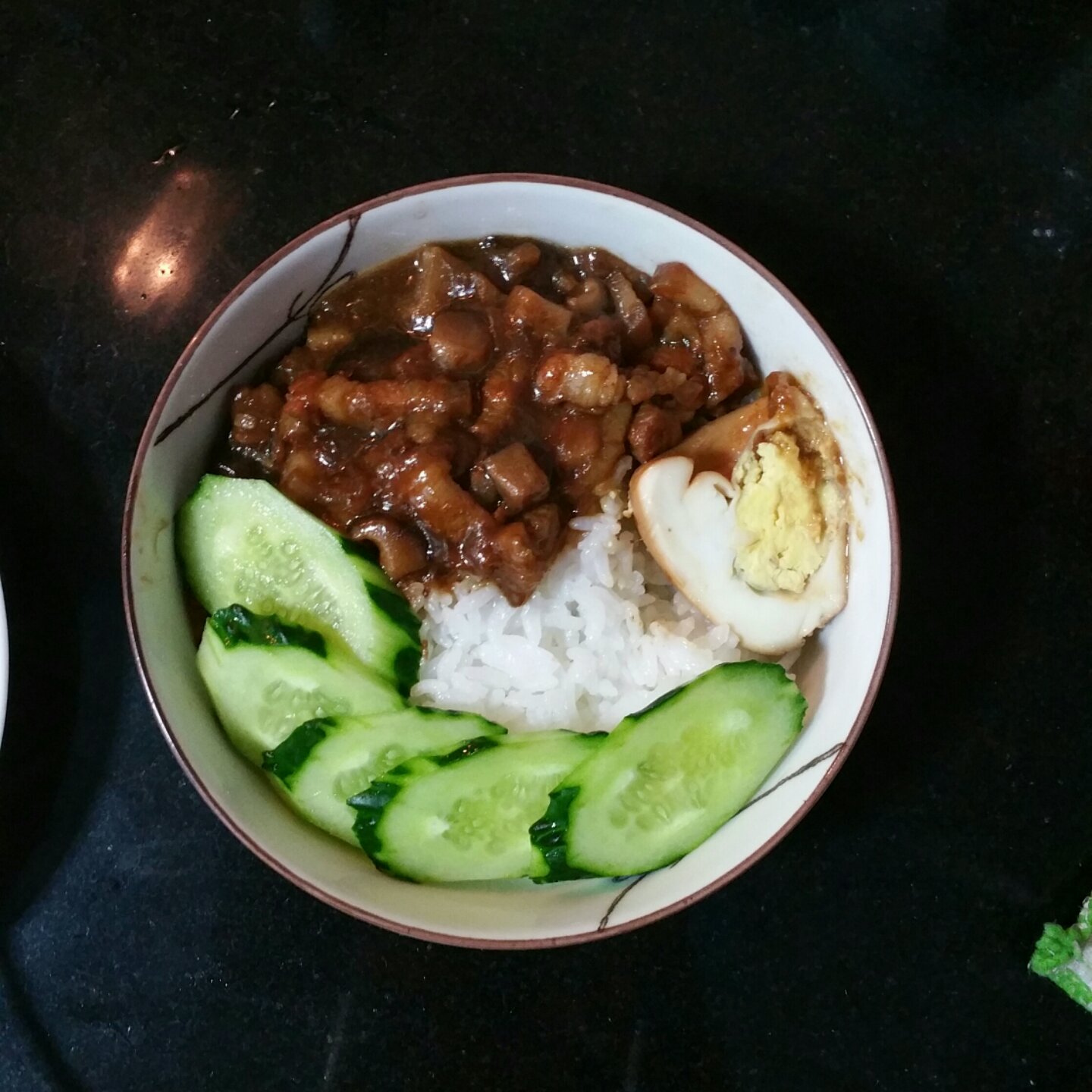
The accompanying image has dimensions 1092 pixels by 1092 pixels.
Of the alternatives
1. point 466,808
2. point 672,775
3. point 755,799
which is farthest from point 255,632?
point 755,799

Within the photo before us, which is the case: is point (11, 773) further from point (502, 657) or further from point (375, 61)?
point (375, 61)

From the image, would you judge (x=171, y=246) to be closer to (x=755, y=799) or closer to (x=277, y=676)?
(x=277, y=676)

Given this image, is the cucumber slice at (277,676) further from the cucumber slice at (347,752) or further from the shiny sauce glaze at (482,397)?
the shiny sauce glaze at (482,397)

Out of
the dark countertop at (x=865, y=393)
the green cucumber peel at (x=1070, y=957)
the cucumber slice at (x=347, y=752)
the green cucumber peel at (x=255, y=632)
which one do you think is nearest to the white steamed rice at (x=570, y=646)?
the cucumber slice at (x=347, y=752)

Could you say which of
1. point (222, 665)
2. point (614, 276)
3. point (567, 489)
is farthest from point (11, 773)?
point (614, 276)

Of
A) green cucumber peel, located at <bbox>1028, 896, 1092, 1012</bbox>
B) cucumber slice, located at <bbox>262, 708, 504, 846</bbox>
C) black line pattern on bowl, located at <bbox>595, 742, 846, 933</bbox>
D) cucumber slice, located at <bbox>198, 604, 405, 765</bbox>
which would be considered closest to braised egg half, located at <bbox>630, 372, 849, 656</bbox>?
black line pattern on bowl, located at <bbox>595, 742, 846, 933</bbox>
